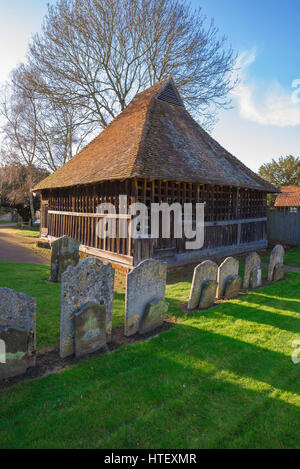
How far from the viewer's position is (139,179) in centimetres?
853

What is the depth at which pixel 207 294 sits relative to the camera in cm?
614

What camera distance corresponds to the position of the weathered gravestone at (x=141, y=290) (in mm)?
4625

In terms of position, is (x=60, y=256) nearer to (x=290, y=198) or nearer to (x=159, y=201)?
(x=159, y=201)

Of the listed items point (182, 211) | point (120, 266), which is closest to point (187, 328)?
point (120, 266)

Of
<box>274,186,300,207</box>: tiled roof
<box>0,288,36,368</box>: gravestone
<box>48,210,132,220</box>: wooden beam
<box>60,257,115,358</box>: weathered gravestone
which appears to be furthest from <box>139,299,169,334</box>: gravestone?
<box>274,186,300,207</box>: tiled roof

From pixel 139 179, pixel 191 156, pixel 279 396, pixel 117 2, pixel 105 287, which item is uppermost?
pixel 117 2

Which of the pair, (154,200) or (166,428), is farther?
(154,200)

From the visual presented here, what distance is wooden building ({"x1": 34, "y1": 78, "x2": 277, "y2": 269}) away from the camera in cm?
883

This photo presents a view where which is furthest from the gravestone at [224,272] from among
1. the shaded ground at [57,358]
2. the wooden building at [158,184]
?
the wooden building at [158,184]

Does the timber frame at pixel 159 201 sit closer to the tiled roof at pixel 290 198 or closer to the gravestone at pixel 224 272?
the gravestone at pixel 224 272
